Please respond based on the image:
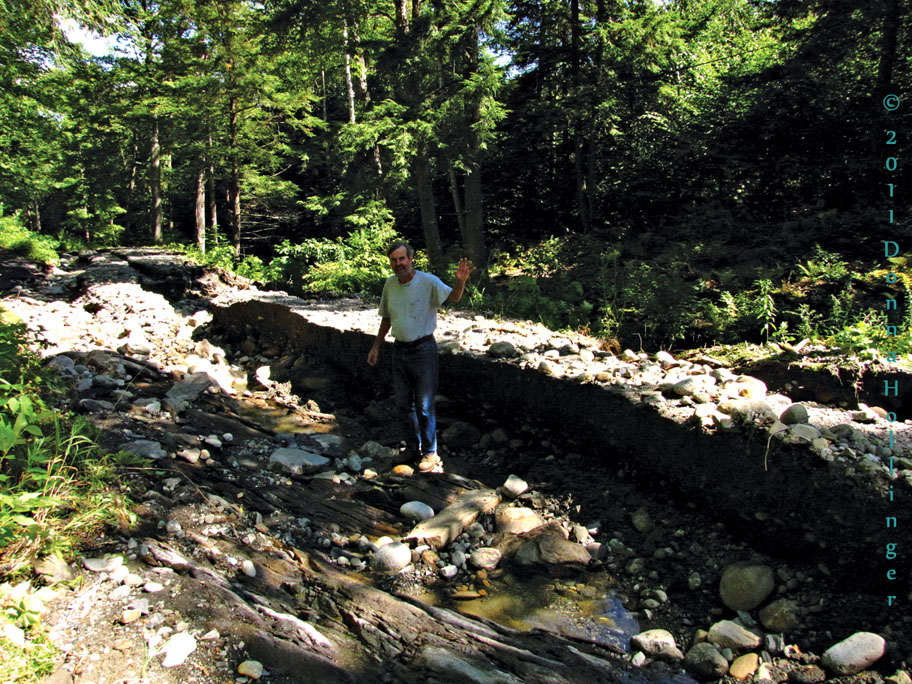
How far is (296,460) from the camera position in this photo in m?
5.41

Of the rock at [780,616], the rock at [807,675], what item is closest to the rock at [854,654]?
the rock at [807,675]

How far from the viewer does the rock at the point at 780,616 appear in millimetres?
3175

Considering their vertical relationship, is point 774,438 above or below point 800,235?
below

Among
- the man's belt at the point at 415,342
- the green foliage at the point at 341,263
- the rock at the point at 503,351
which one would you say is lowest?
the rock at the point at 503,351

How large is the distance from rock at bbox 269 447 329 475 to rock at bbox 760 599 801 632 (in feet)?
12.3

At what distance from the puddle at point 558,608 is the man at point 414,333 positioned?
1685mm

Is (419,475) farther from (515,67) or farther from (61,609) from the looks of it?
(515,67)

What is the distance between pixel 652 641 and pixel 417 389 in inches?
106

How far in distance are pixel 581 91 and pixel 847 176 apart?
529cm

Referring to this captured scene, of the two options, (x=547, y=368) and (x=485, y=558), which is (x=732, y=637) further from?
(x=547, y=368)

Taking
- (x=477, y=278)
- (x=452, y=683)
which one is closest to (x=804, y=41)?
(x=477, y=278)

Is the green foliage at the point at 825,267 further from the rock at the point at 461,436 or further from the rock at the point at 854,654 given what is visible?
the rock at the point at 854,654

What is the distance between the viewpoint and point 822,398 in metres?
4.99

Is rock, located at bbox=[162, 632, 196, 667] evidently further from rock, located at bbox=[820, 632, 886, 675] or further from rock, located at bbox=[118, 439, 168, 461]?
rock, located at bbox=[820, 632, 886, 675]
